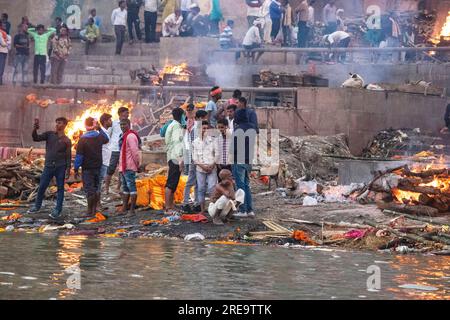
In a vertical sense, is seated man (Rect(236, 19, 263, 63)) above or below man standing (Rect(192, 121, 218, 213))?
above

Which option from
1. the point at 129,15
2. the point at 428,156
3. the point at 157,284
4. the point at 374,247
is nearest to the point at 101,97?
the point at 129,15

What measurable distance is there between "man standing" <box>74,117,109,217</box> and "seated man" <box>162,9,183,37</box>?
11.5 meters

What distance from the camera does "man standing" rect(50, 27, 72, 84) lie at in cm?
2902

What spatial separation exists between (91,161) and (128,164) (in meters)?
0.63

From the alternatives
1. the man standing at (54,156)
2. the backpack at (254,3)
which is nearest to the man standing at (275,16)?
the backpack at (254,3)

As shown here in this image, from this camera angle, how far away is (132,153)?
60.8 feet

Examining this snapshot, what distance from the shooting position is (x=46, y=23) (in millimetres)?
35125

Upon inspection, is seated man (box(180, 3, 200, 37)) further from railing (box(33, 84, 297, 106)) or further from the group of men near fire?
the group of men near fire

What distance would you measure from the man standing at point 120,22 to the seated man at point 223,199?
14.8 m

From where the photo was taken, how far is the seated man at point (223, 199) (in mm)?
16891

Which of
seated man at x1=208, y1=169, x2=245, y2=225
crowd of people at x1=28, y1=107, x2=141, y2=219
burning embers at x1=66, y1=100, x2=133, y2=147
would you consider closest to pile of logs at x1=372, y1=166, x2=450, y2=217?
seated man at x1=208, y1=169, x2=245, y2=225

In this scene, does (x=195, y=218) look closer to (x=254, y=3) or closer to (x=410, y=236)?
(x=410, y=236)

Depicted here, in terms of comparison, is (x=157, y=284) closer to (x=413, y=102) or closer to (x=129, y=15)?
(x=413, y=102)
